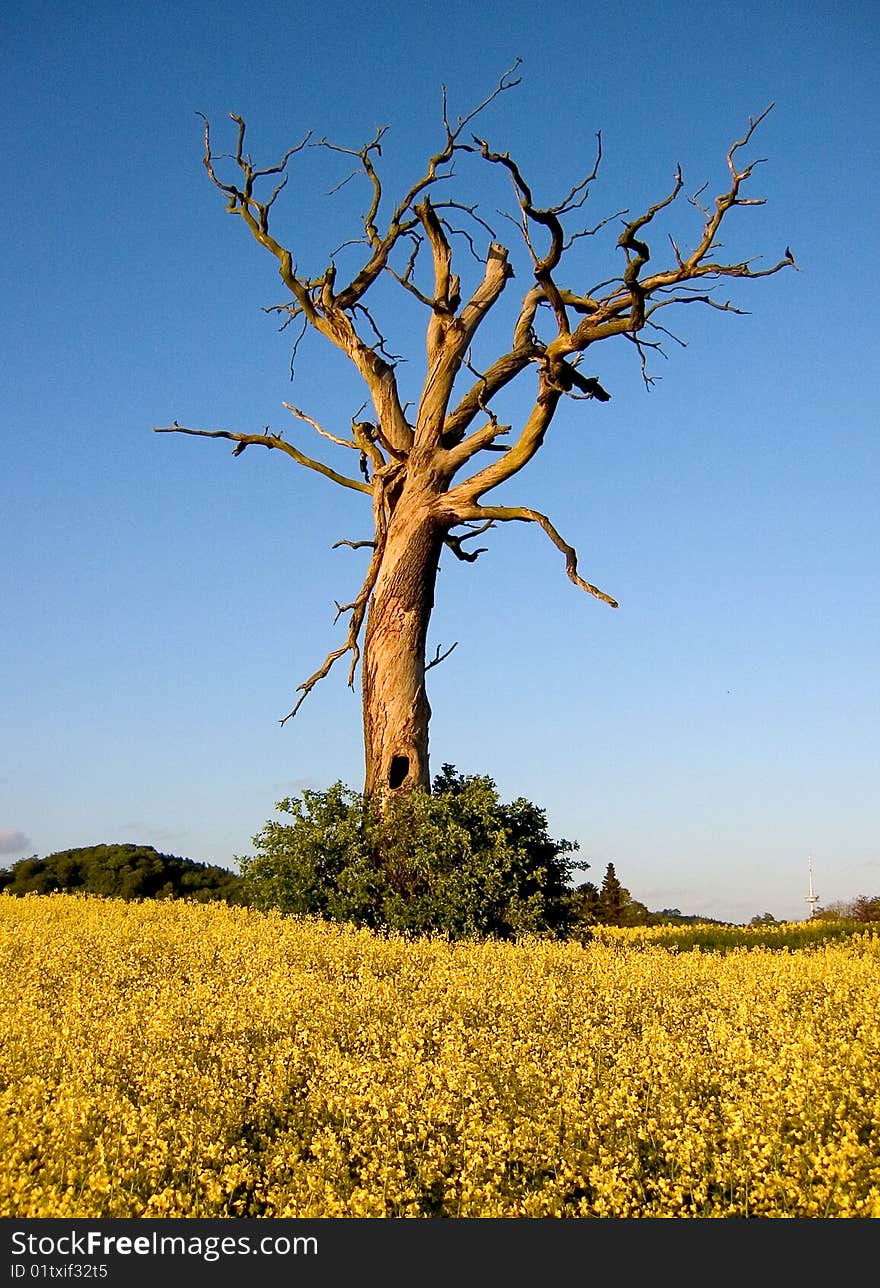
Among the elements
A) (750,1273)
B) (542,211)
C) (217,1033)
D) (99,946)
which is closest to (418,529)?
(542,211)

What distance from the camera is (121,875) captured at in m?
22.3

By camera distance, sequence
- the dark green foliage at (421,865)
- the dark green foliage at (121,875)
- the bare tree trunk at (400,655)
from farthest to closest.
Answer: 1. the dark green foliage at (121,875)
2. the bare tree trunk at (400,655)
3. the dark green foliage at (421,865)

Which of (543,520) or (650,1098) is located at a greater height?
(543,520)

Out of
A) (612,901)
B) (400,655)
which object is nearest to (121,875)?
(400,655)

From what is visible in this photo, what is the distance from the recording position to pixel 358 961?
11.0m

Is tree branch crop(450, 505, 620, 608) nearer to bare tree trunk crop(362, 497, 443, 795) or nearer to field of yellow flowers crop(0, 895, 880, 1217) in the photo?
bare tree trunk crop(362, 497, 443, 795)

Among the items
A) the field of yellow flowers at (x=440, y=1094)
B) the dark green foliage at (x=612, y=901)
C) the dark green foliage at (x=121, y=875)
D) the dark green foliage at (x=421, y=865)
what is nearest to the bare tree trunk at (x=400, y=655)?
the dark green foliage at (x=421, y=865)

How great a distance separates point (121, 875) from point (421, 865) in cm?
927

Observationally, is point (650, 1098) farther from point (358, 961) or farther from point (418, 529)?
point (418, 529)

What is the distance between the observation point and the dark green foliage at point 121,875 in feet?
72.5

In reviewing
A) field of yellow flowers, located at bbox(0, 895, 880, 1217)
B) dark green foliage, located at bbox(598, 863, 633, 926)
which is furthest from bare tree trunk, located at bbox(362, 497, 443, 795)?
dark green foliage, located at bbox(598, 863, 633, 926)

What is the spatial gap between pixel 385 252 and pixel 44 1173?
18.2m

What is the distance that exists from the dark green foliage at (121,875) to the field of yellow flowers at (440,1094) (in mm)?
12084

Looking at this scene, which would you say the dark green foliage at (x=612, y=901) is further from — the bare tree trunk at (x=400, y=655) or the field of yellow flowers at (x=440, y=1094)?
the field of yellow flowers at (x=440, y=1094)
